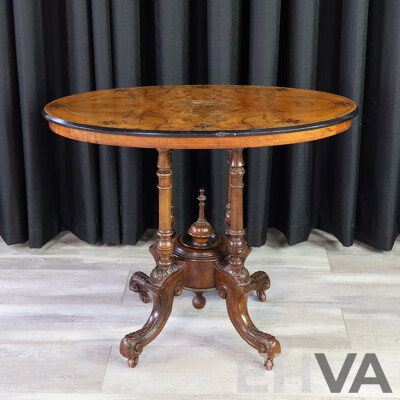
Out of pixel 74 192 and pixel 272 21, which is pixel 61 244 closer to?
pixel 74 192

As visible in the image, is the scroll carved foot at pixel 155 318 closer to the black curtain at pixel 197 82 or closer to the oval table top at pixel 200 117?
the oval table top at pixel 200 117

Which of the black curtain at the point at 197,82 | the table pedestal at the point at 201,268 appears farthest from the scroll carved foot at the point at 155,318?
the black curtain at the point at 197,82

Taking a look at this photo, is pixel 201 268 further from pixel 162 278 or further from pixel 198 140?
pixel 198 140

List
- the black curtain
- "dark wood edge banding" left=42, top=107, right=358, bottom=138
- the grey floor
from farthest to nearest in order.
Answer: the black curtain, the grey floor, "dark wood edge banding" left=42, top=107, right=358, bottom=138

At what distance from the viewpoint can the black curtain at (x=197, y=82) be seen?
2.42 m

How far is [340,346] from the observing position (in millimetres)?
1915

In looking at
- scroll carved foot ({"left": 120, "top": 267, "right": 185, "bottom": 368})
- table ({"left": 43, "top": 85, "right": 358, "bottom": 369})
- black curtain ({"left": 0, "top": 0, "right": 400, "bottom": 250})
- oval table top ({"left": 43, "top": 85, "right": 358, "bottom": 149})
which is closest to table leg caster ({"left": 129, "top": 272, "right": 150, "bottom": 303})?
table ({"left": 43, "top": 85, "right": 358, "bottom": 369})

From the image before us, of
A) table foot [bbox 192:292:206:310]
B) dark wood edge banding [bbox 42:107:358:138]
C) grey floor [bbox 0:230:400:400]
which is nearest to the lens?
dark wood edge banding [bbox 42:107:358:138]

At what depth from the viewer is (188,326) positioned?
6.69ft

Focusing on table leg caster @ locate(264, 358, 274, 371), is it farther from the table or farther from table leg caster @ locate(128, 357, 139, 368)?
table leg caster @ locate(128, 357, 139, 368)

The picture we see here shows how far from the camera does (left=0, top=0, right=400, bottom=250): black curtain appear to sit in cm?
242

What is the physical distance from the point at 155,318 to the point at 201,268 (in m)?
0.23

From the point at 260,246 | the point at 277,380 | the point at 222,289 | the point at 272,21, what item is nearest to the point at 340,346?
the point at 277,380

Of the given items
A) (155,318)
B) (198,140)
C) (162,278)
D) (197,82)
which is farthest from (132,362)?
(197,82)
